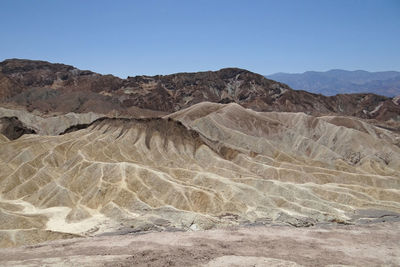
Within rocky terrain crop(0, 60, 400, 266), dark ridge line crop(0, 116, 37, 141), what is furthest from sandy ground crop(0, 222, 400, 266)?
dark ridge line crop(0, 116, 37, 141)

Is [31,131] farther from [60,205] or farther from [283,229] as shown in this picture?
[283,229]

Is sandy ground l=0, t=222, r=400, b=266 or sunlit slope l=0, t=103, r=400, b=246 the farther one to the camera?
sunlit slope l=0, t=103, r=400, b=246

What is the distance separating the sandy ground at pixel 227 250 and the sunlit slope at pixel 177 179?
10.5 meters

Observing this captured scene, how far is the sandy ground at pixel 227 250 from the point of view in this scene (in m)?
31.7

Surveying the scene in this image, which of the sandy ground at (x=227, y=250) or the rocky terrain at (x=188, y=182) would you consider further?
the rocky terrain at (x=188, y=182)

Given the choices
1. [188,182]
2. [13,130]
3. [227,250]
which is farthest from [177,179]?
[13,130]

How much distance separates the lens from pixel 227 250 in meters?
35.9

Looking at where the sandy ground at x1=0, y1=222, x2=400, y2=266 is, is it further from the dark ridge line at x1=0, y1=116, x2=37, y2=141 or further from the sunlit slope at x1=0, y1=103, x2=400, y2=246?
the dark ridge line at x1=0, y1=116, x2=37, y2=141

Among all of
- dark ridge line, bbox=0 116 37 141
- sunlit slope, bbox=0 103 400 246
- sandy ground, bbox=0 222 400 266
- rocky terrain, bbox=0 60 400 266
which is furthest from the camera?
dark ridge line, bbox=0 116 37 141

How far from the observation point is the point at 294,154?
11212 centimetres

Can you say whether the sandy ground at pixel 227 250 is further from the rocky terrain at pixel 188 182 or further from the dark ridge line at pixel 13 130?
the dark ridge line at pixel 13 130

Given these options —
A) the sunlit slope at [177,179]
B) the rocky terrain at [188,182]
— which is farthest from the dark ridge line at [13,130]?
the sunlit slope at [177,179]

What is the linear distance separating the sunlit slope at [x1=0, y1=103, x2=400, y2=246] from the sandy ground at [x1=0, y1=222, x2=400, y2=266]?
1049 centimetres

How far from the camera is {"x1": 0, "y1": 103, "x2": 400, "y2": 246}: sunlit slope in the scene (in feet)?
184
